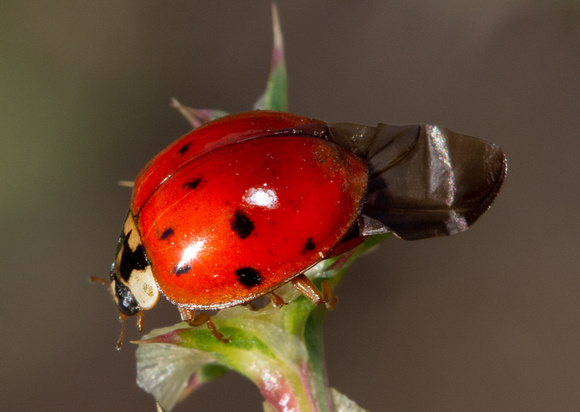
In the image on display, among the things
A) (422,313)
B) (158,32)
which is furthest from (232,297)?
(158,32)

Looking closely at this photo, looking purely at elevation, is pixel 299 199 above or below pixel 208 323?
above

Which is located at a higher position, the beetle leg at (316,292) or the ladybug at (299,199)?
the ladybug at (299,199)

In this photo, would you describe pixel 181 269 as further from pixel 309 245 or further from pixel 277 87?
pixel 277 87

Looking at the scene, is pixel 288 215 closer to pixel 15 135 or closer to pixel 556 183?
pixel 556 183

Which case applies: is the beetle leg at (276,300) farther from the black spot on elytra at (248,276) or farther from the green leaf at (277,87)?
the green leaf at (277,87)

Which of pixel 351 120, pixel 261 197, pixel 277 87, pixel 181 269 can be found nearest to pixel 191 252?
pixel 181 269

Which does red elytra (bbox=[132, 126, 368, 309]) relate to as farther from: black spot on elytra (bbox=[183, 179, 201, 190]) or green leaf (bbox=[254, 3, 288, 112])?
green leaf (bbox=[254, 3, 288, 112])

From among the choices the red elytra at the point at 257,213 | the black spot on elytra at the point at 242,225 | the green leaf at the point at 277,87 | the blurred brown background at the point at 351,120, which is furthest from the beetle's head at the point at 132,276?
the blurred brown background at the point at 351,120
